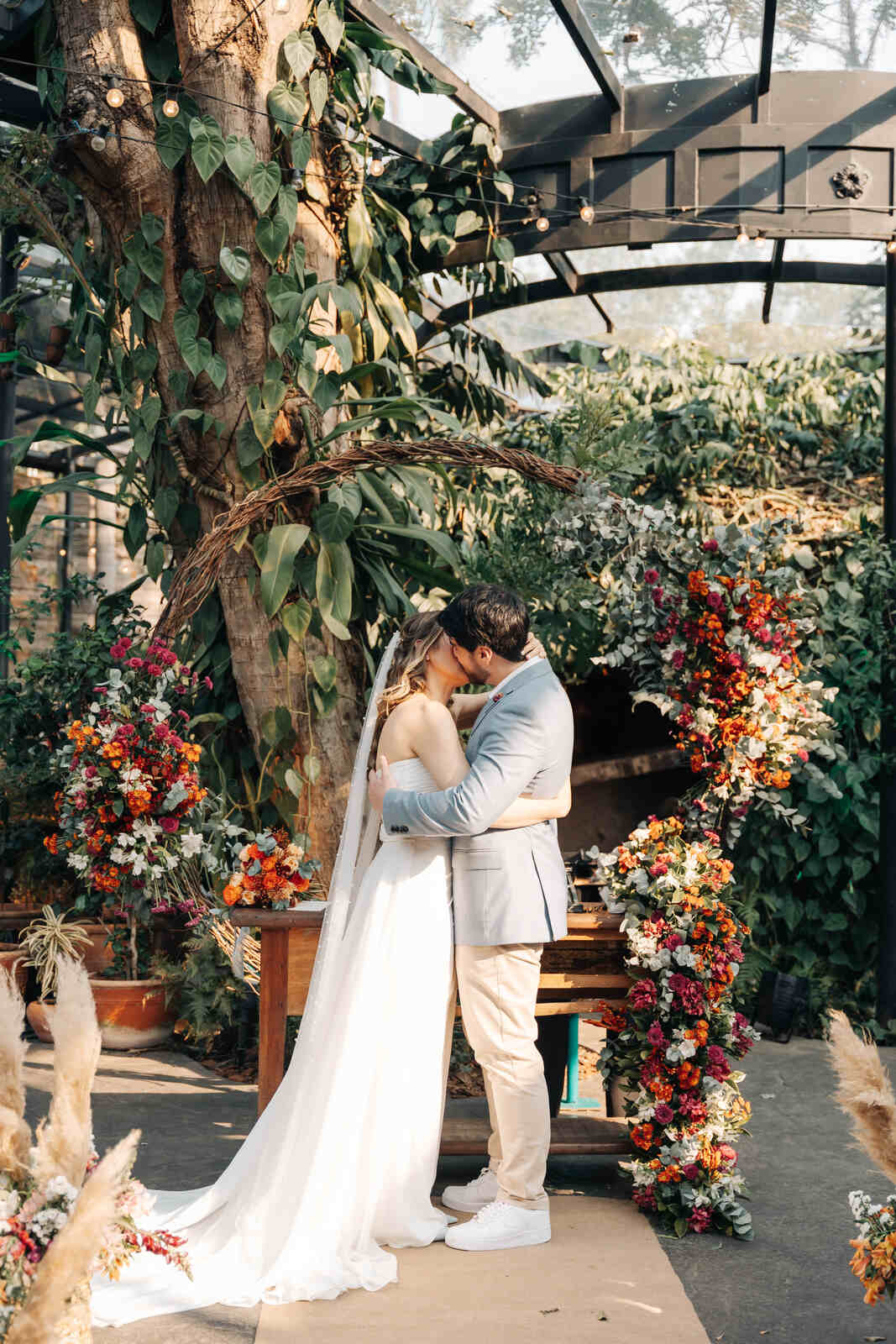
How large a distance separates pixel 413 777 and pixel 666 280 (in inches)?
148

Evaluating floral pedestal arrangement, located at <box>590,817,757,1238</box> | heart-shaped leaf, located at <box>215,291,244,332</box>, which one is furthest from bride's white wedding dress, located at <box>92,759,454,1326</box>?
heart-shaped leaf, located at <box>215,291,244,332</box>

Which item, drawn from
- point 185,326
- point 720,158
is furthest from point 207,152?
point 720,158

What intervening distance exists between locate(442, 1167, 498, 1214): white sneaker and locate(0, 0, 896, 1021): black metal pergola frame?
2.39 meters

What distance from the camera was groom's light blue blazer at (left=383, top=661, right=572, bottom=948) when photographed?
2.81 m

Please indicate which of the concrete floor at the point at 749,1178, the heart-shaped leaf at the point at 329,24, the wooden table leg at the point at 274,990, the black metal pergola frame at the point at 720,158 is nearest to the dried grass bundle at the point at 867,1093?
the concrete floor at the point at 749,1178

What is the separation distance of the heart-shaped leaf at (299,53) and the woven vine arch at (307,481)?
1.40 m

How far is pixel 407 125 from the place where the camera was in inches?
214

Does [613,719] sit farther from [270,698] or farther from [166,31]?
[166,31]

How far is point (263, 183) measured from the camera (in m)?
4.28

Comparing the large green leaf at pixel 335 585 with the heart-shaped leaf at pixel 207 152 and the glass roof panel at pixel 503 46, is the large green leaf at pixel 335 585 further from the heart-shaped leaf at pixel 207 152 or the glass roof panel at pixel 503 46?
the glass roof panel at pixel 503 46

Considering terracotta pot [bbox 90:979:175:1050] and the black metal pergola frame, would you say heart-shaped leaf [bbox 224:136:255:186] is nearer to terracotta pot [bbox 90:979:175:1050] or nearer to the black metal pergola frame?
the black metal pergola frame

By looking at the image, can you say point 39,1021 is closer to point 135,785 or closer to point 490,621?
point 135,785

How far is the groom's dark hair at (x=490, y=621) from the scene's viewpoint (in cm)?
293

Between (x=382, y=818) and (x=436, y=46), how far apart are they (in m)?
3.50
